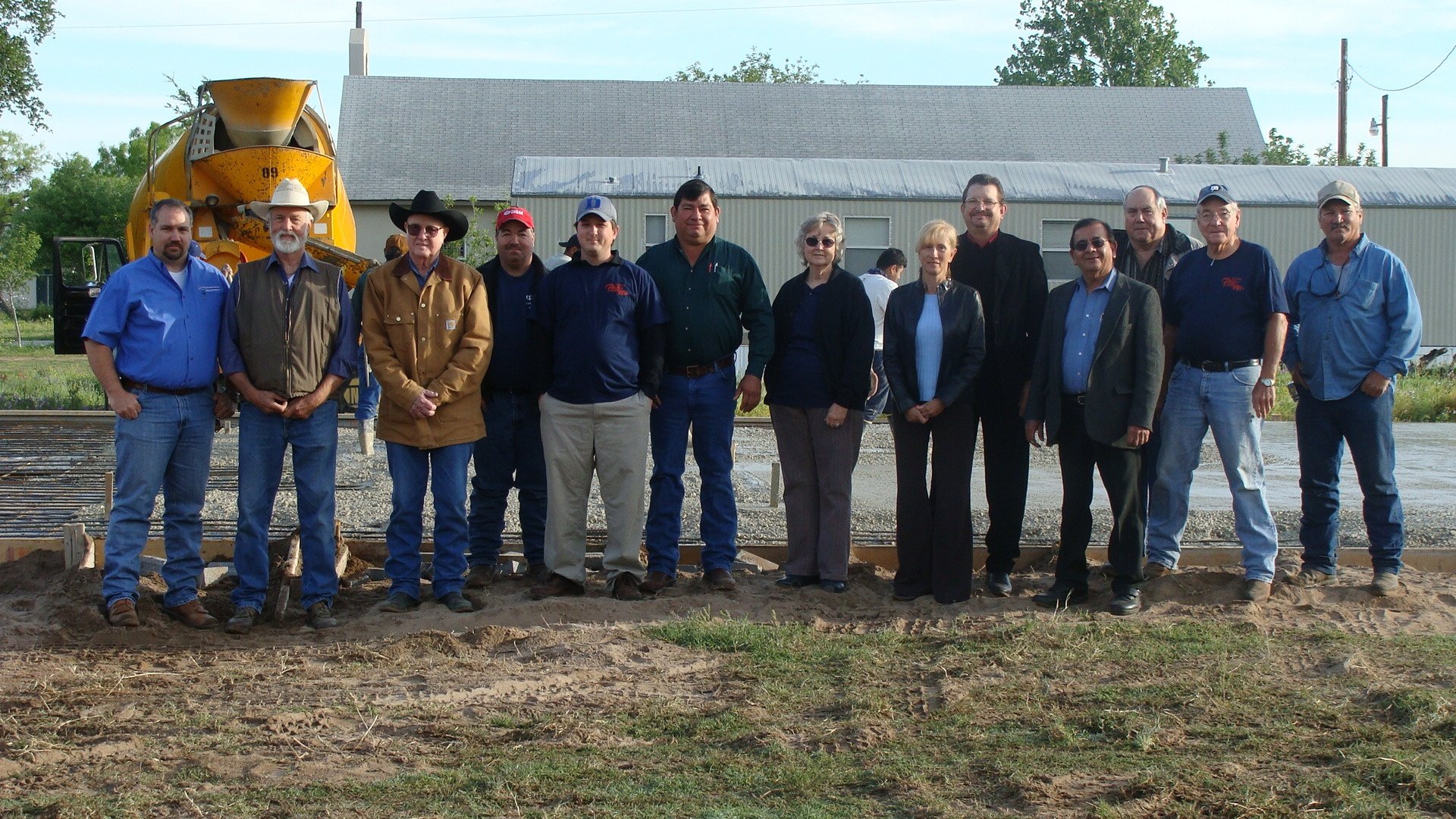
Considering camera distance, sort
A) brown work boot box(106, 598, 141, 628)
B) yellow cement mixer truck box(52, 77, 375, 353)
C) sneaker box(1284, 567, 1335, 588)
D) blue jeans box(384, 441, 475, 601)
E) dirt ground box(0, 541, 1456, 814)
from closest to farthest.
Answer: dirt ground box(0, 541, 1456, 814) → brown work boot box(106, 598, 141, 628) → blue jeans box(384, 441, 475, 601) → sneaker box(1284, 567, 1335, 588) → yellow cement mixer truck box(52, 77, 375, 353)

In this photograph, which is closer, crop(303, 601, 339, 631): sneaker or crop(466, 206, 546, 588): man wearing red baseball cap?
crop(303, 601, 339, 631): sneaker

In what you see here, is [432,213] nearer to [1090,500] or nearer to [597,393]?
[597,393]

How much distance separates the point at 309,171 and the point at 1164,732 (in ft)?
33.8

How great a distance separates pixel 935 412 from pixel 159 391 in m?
3.52

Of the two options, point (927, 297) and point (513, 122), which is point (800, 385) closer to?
point (927, 297)

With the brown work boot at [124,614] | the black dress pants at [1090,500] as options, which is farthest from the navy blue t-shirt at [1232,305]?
the brown work boot at [124,614]

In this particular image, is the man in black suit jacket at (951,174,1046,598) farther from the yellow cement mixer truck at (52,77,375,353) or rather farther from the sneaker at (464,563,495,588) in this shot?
the yellow cement mixer truck at (52,77,375,353)

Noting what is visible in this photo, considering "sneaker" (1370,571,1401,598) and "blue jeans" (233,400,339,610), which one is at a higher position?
"blue jeans" (233,400,339,610)

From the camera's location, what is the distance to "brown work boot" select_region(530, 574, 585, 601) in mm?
6305

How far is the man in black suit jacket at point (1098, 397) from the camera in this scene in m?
6.05

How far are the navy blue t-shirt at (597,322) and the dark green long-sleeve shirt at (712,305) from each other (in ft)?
0.48

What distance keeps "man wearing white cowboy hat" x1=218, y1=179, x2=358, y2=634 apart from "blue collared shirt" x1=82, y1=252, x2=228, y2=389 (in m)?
0.11

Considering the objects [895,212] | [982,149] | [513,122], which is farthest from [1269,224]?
[513,122]

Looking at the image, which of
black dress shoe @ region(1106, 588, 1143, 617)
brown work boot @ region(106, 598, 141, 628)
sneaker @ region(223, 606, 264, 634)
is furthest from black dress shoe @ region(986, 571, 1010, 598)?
brown work boot @ region(106, 598, 141, 628)
